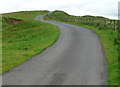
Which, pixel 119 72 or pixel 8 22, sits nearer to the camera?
pixel 119 72

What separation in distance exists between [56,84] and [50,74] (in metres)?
1.70

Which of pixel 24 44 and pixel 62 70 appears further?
pixel 24 44

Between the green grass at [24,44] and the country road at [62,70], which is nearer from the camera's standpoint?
the country road at [62,70]

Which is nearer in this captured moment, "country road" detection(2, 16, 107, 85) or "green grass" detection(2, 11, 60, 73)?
"country road" detection(2, 16, 107, 85)

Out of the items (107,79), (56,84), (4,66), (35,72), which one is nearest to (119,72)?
(107,79)

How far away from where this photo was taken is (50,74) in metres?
11.5

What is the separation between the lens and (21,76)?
1135cm

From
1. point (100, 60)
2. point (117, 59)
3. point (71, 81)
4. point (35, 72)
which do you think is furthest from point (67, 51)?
point (71, 81)

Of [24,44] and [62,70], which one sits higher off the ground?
[24,44]

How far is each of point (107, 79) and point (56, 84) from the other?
3036 millimetres

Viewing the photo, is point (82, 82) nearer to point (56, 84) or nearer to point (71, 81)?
point (71, 81)

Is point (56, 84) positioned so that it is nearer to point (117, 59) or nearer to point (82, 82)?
point (82, 82)

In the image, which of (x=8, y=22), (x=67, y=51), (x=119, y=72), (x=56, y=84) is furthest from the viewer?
(x=8, y=22)

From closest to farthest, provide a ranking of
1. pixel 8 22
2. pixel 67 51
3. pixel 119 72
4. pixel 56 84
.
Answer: pixel 56 84 < pixel 119 72 < pixel 67 51 < pixel 8 22
